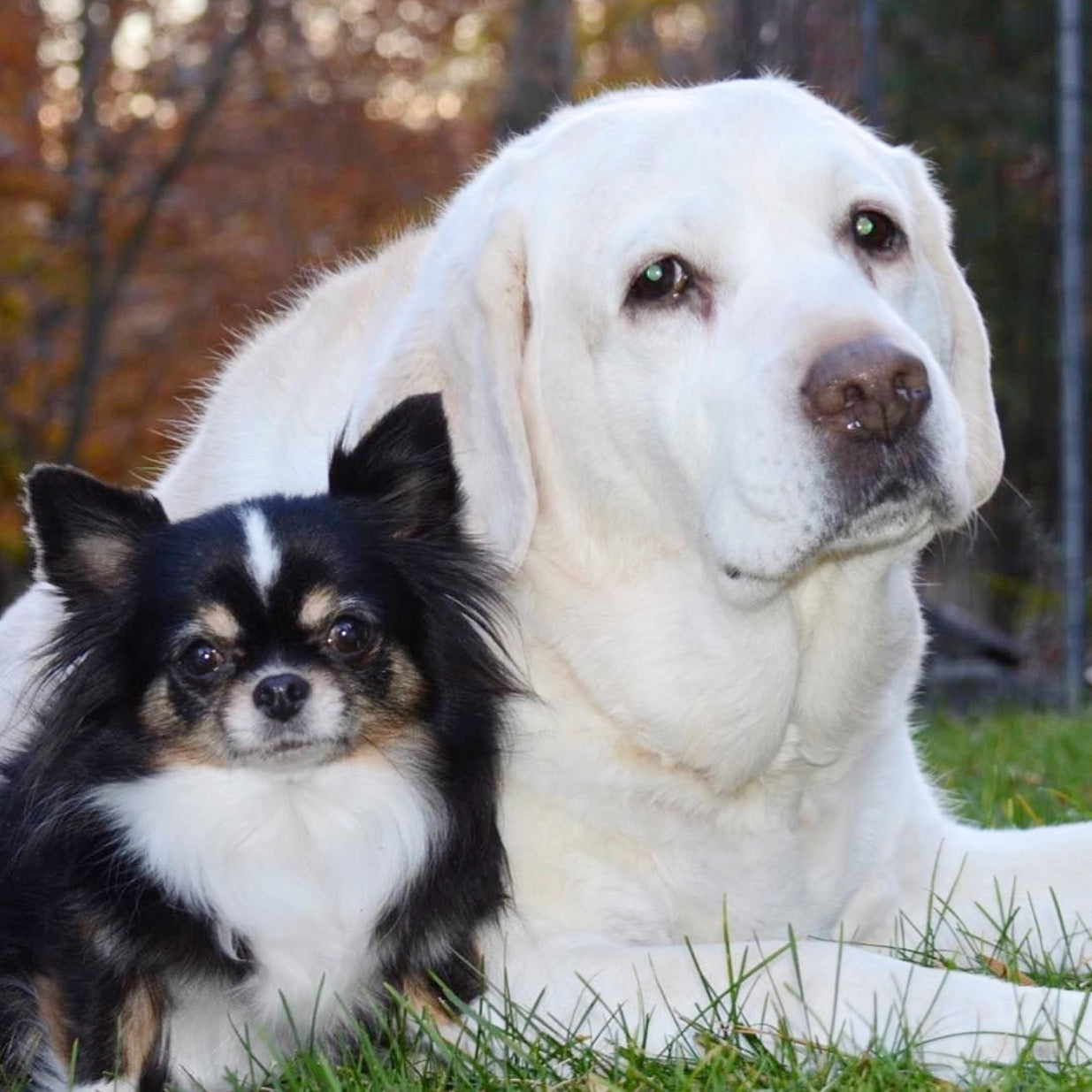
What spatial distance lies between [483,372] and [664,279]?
435 millimetres

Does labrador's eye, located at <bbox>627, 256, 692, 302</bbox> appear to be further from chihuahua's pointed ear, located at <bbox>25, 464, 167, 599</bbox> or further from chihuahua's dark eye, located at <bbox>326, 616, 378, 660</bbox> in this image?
chihuahua's pointed ear, located at <bbox>25, 464, 167, 599</bbox>

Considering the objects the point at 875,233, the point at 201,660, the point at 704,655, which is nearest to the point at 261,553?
the point at 201,660

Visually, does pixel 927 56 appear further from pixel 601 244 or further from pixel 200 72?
pixel 601 244

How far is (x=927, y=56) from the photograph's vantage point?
1395 centimetres

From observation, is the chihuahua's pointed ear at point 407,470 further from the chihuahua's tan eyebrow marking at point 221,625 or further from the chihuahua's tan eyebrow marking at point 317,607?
the chihuahua's tan eyebrow marking at point 221,625

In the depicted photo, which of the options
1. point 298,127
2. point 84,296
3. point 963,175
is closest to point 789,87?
point 963,175

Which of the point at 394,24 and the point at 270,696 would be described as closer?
the point at 270,696

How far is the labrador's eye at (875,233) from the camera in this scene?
3557 mm

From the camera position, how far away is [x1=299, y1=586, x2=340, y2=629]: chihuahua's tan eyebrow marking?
3.25 m

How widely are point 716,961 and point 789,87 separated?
181 cm

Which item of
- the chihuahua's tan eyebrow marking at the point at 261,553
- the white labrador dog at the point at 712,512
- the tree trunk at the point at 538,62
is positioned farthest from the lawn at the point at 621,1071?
the tree trunk at the point at 538,62

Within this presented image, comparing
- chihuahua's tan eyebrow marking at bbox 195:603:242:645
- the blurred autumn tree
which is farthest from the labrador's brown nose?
the blurred autumn tree

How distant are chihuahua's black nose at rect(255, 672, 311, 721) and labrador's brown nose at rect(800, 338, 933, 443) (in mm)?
1005

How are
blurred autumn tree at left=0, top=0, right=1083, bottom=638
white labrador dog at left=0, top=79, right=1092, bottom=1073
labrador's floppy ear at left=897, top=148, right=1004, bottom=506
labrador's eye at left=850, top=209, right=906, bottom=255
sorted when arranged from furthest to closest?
1. blurred autumn tree at left=0, top=0, right=1083, bottom=638
2. labrador's floppy ear at left=897, top=148, right=1004, bottom=506
3. labrador's eye at left=850, top=209, right=906, bottom=255
4. white labrador dog at left=0, top=79, right=1092, bottom=1073
